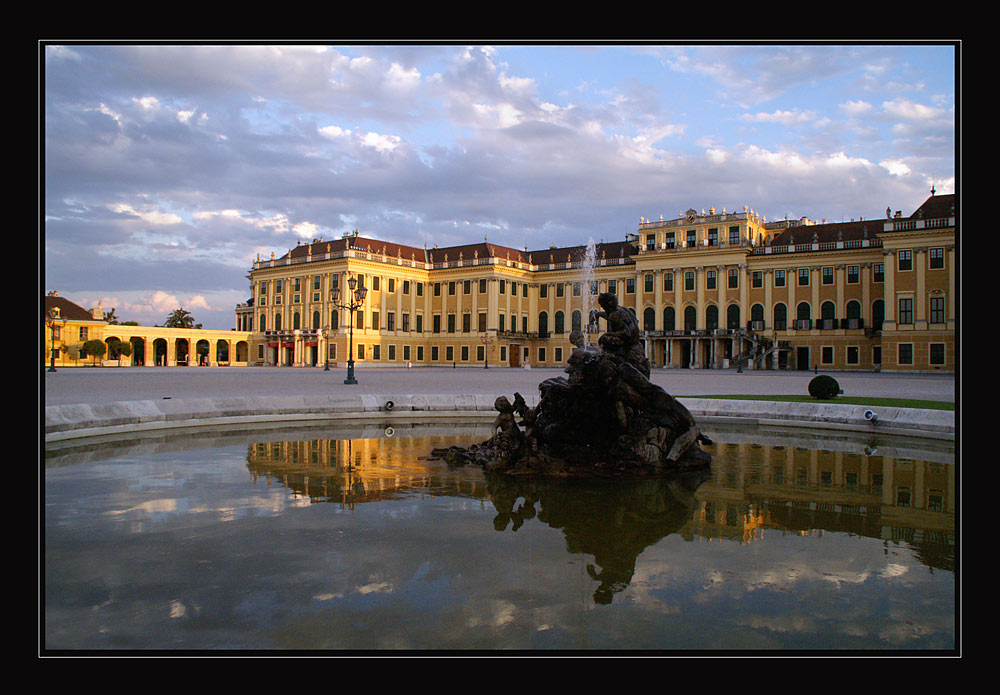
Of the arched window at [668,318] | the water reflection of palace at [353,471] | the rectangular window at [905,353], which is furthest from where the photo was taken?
the arched window at [668,318]

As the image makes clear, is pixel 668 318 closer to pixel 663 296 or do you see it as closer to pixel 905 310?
pixel 663 296

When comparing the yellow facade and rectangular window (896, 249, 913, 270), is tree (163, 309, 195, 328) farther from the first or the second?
rectangular window (896, 249, 913, 270)

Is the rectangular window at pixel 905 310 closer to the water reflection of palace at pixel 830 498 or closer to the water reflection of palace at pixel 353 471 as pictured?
the water reflection of palace at pixel 830 498

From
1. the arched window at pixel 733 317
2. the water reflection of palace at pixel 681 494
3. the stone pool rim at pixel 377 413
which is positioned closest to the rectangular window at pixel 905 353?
the arched window at pixel 733 317

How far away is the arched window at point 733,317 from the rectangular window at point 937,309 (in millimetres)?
14594

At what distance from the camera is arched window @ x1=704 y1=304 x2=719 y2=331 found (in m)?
60.0

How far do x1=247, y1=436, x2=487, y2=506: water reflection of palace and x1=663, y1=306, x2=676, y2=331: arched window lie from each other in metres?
54.8

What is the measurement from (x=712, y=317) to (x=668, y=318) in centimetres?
405

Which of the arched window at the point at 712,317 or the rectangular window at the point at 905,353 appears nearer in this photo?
the rectangular window at the point at 905,353

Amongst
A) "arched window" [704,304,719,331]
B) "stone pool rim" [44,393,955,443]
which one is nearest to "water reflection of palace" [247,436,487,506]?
"stone pool rim" [44,393,955,443]

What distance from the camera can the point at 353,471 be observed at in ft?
25.4

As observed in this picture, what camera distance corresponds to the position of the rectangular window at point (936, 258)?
1880 inches

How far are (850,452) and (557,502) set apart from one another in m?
5.39

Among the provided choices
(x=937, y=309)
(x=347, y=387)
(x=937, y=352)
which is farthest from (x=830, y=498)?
(x=937, y=309)
